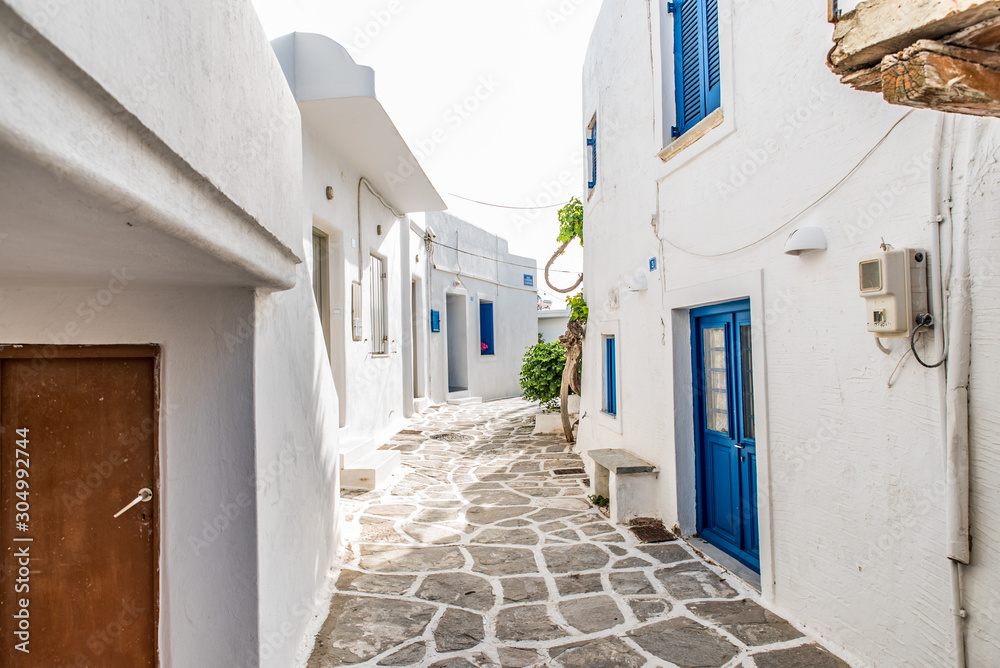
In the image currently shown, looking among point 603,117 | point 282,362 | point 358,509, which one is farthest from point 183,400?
point 603,117

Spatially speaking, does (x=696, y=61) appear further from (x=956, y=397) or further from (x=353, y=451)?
(x=353, y=451)

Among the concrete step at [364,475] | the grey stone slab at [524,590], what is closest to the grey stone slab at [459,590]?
the grey stone slab at [524,590]

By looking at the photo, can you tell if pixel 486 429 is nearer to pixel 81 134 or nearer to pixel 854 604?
pixel 854 604

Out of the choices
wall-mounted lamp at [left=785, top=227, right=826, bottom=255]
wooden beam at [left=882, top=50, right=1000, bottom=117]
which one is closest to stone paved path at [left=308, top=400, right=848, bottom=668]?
wall-mounted lamp at [left=785, top=227, right=826, bottom=255]

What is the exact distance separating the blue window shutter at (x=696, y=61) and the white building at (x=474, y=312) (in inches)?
378

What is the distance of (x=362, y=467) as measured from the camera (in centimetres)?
742

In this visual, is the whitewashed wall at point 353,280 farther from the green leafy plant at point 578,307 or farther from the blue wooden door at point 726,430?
the blue wooden door at point 726,430

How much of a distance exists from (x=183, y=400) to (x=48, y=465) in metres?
0.78

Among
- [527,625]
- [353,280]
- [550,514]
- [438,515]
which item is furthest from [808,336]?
[353,280]

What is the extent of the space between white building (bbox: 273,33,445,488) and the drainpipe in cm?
533

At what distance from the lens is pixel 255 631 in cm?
297

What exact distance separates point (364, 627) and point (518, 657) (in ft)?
3.72

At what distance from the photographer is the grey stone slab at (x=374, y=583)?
4.62 metres

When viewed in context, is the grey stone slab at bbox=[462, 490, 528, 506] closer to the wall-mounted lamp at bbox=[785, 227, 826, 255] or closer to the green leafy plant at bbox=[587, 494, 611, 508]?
the green leafy plant at bbox=[587, 494, 611, 508]
